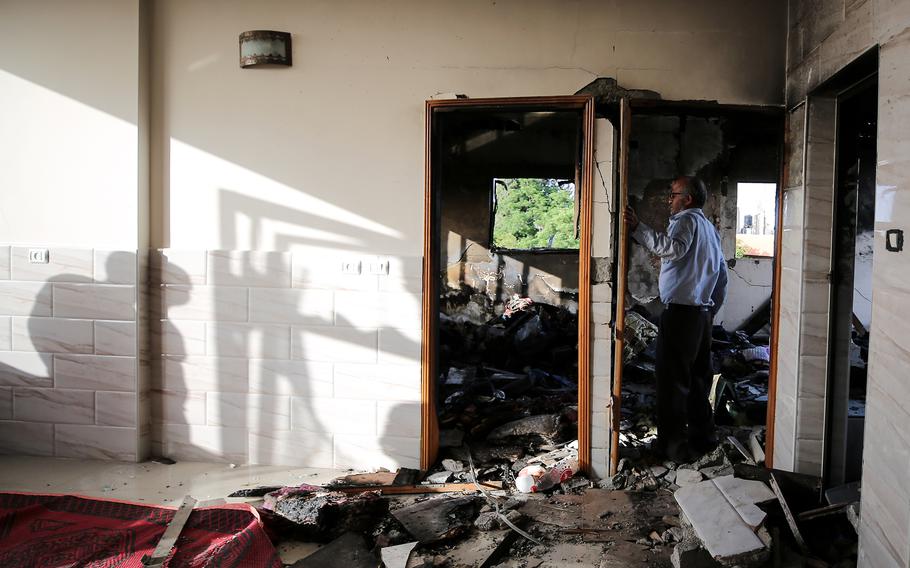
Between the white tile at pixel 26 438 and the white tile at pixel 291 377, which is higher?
the white tile at pixel 291 377

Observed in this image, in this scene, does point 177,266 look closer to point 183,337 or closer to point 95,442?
point 183,337

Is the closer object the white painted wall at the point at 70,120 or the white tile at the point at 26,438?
the white painted wall at the point at 70,120

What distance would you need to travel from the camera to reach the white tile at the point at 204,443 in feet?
12.3

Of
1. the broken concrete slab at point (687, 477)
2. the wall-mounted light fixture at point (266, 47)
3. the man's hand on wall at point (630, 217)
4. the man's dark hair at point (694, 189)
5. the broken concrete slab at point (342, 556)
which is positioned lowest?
the broken concrete slab at point (342, 556)

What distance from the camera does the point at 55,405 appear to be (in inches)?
148

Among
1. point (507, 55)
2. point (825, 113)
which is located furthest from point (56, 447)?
point (825, 113)

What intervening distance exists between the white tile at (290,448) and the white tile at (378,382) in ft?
1.08

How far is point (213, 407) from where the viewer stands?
12.3ft

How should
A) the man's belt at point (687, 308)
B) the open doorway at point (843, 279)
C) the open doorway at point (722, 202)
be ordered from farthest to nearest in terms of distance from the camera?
the open doorway at point (722, 202), the man's belt at point (687, 308), the open doorway at point (843, 279)

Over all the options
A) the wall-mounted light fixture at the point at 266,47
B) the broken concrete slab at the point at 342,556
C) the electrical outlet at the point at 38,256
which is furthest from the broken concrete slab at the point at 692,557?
the electrical outlet at the point at 38,256

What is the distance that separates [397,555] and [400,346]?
119 centimetres

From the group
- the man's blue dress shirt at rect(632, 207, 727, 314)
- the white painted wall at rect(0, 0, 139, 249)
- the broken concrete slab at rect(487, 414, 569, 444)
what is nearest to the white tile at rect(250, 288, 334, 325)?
the white painted wall at rect(0, 0, 139, 249)

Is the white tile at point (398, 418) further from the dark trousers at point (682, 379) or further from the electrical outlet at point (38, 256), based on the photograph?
the electrical outlet at point (38, 256)

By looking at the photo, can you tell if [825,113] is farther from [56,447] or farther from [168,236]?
[56,447]
